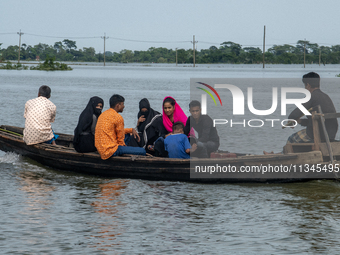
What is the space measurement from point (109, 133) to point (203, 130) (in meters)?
1.80

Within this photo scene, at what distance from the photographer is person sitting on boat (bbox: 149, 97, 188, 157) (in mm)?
9273

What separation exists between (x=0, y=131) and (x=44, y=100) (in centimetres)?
258

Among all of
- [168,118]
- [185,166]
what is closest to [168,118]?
[168,118]

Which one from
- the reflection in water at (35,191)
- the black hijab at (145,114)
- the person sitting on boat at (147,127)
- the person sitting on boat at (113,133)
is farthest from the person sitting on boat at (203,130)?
the reflection in water at (35,191)

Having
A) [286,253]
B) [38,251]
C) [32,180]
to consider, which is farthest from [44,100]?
[286,253]


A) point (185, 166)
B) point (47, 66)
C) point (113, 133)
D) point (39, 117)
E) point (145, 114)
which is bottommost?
point (185, 166)

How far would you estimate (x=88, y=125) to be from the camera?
31.1 ft

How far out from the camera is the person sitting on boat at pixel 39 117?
1033 centimetres

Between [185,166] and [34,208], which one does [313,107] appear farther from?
[34,208]

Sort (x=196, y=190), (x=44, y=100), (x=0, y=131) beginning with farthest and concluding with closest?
1. (x=0, y=131)
2. (x=44, y=100)
3. (x=196, y=190)

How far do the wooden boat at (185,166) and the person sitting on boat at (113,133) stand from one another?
0.60ft

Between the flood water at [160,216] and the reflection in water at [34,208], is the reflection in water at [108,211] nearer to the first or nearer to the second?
the flood water at [160,216]

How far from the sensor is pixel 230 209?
7.78 metres

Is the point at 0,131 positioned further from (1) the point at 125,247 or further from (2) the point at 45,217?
(1) the point at 125,247
